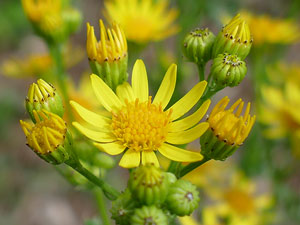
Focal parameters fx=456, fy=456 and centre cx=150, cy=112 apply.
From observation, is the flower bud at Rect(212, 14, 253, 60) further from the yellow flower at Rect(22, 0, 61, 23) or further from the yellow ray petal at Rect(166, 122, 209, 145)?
the yellow flower at Rect(22, 0, 61, 23)

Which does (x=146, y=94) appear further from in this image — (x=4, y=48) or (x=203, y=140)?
(x=4, y=48)

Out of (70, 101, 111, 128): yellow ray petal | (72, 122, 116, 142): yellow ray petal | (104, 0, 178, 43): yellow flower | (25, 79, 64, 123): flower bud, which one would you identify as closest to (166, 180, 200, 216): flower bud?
(72, 122, 116, 142): yellow ray petal

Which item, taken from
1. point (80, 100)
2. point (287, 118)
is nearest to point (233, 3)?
point (287, 118)

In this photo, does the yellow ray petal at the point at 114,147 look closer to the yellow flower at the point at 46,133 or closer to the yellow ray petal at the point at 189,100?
the yellow flower at the point at 46,133

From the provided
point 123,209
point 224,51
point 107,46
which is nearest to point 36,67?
point 107,46

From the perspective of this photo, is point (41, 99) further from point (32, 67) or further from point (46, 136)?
point (32, 67)
